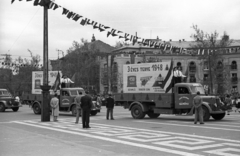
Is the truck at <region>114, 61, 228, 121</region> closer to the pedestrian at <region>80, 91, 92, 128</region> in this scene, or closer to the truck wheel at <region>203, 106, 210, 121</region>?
the truck wheel at <region>203, 106, 210, 121</region>

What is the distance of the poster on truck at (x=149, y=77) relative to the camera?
67.2ft

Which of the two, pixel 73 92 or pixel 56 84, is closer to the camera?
pixel 73 92

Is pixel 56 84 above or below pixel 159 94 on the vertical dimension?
above

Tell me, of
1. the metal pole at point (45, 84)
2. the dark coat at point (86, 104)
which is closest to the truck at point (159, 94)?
the metal pole at point (45, 84)

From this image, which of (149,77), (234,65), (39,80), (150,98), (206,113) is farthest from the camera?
A: (234,65)

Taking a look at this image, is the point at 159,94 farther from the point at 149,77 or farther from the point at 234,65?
the point at 234,65

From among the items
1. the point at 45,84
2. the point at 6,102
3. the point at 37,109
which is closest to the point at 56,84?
the point at 37,109

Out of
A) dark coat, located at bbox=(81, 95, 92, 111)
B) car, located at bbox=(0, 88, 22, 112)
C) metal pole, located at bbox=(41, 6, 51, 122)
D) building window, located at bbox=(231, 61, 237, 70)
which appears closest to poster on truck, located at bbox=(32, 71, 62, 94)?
car, located at bbox=(0, 88, 22, 112)

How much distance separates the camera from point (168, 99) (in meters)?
20.1

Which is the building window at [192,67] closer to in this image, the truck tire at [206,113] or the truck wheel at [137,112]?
the truck wheel at [137,112]

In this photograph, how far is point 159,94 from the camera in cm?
2053

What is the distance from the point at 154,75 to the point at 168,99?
1986 millimetres

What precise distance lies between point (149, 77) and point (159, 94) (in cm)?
151

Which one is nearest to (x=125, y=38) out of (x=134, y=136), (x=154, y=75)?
(x=154, y=75)
